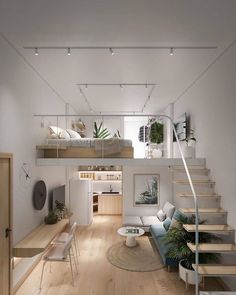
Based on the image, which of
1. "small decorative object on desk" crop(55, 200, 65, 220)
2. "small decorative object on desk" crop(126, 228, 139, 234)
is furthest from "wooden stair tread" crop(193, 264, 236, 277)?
"small decorative object on desk" crop(55, 200, 65, 220)

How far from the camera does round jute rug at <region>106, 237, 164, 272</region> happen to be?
172 inches

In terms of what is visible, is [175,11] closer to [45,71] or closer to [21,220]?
[45,71]

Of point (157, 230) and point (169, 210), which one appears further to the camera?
point (169, 210)

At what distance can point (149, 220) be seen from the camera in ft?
21.0

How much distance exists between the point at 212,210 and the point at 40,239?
281cm

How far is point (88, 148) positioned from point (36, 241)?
73.3 inches

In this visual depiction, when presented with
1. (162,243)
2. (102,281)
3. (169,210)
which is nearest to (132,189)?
(169,210)

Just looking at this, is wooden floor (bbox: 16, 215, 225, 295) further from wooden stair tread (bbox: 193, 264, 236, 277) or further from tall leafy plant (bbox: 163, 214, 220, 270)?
wooden stair tread (bbox: 193, 264, 236, 277)

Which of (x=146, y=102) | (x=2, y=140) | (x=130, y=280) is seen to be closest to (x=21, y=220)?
(x=2, y=140)

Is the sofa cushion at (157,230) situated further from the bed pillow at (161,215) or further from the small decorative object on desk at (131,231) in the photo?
the small decorative object on desk at (131,231)

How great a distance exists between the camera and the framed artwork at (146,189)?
7008 millimetres

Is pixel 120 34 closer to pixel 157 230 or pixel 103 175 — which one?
pixel 157 230

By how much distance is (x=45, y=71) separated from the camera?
14.5 feet

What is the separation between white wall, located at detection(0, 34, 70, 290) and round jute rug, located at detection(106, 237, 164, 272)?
1.73 m
